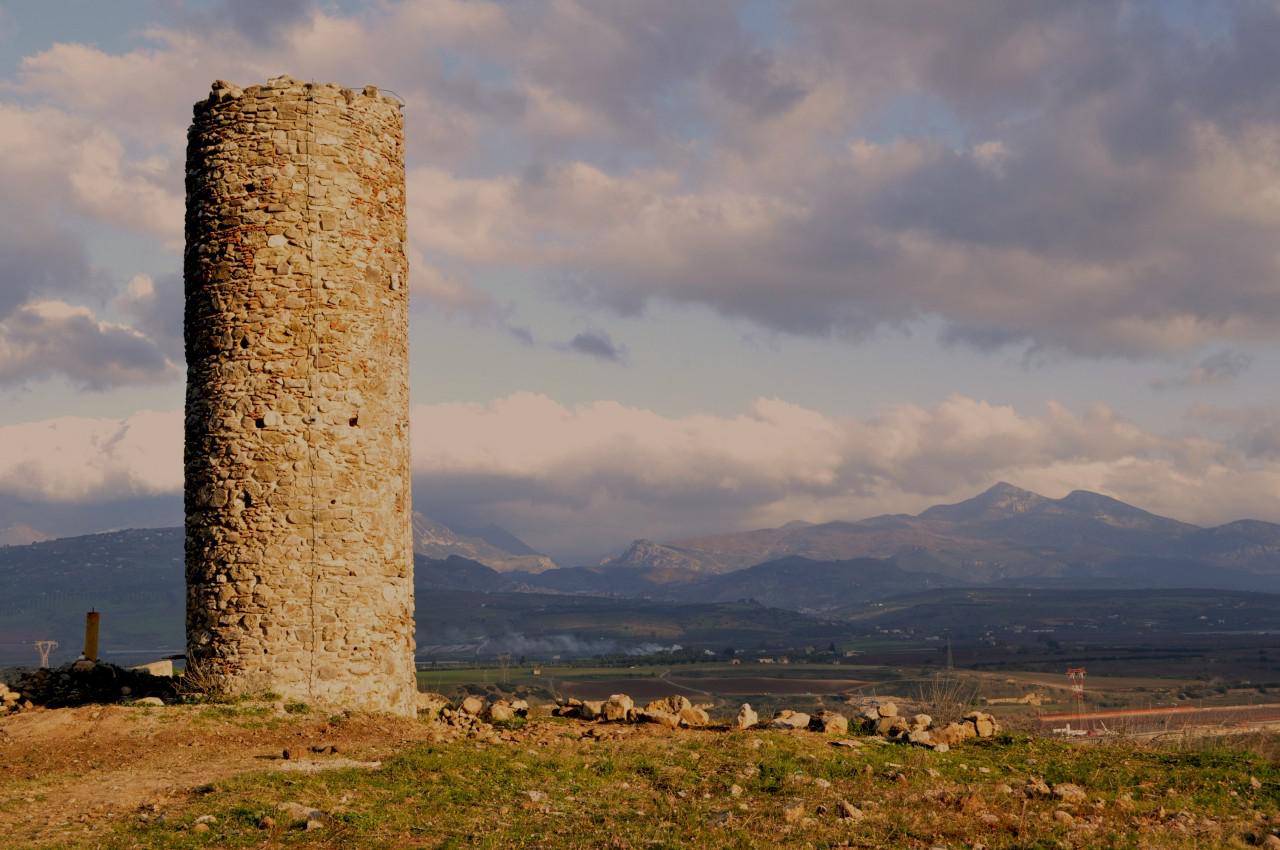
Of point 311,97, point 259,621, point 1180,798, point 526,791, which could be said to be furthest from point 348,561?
point 1180,798

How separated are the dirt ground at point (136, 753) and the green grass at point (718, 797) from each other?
815mm

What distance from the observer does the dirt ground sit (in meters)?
15.0

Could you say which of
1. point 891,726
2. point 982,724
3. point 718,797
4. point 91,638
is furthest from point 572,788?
point 91,638

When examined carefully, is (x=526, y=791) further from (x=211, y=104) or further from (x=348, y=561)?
(x=211, y=104)

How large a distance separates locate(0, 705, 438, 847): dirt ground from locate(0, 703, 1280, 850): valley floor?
5 centimetres

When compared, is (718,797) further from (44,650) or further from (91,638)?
(44,650)

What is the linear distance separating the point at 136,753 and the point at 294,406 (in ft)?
20.2

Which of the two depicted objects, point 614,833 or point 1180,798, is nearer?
point 614,833

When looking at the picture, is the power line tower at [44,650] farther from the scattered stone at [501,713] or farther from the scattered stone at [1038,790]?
the scattered stone at [1038,790]

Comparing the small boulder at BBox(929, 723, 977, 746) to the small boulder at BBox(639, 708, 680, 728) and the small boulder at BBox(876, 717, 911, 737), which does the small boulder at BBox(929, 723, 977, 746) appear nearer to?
the small boulder at BBox(876, 717, 911, 737)

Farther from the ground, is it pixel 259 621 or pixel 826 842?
pixel 259 621

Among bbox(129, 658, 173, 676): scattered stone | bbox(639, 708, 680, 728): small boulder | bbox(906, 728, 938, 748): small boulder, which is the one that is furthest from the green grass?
bbox(129, 658, 173, 676): scattered stone

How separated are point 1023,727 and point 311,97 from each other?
20.1 metres

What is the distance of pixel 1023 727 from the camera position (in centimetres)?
2738
